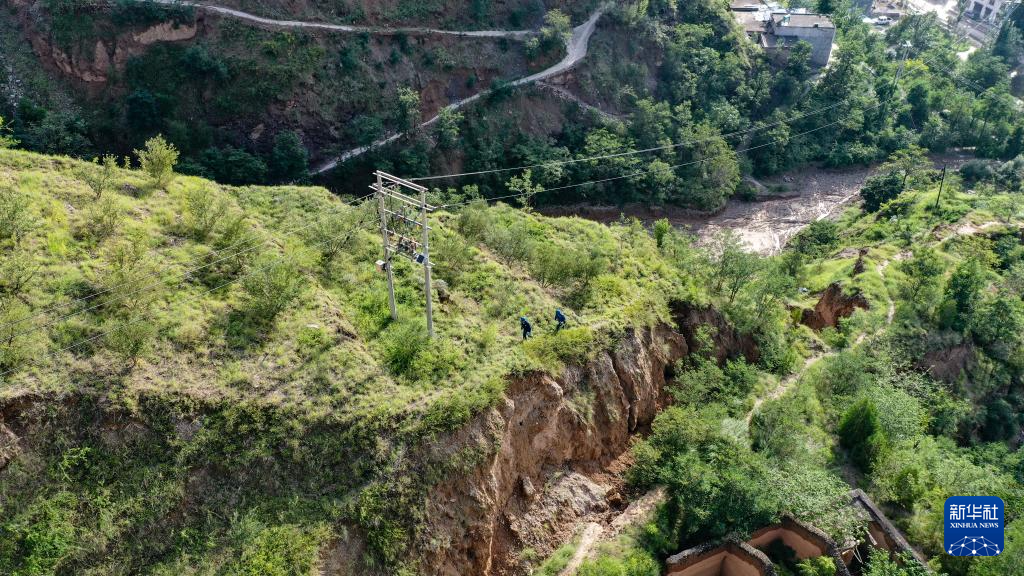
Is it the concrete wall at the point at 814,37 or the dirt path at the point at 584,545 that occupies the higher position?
the concrete wall at the point at 814,37

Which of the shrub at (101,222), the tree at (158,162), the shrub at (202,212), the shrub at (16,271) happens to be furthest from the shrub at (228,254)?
the shrub at (16,271)

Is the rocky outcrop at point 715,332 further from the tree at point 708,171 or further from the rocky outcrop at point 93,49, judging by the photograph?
the rocky outcrop at point 93,49

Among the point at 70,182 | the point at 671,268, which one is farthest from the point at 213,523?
the point at 671,268

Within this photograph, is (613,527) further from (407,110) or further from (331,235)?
(407,110)

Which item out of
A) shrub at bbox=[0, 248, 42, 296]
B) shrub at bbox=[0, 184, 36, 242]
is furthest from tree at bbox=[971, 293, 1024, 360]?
shrub at bbox=[0, 184, 36, 242]

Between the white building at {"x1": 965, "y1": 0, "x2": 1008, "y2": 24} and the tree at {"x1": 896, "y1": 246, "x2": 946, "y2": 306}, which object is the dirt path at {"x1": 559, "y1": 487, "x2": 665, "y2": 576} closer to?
the tree at {"x1": 896, "y1": 246, "x2": 946, "y2": 306}

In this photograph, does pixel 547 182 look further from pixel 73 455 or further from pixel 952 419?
pixel 73 455
